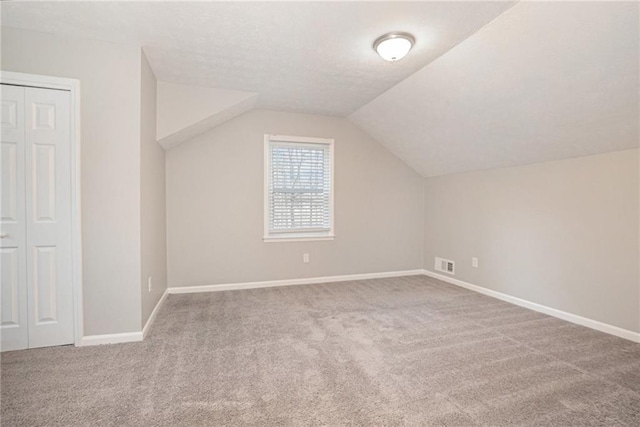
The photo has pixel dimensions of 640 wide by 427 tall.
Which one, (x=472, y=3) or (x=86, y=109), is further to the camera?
(x=86, y=109)

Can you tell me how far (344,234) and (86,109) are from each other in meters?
3.38

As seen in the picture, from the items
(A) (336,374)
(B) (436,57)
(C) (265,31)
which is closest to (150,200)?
(C) (265,31)

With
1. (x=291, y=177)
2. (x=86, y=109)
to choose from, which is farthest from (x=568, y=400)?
(x=86, y=109)

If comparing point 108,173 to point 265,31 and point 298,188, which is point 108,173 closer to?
point 265,31

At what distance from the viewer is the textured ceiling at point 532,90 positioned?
2.02 metres

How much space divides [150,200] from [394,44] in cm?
262

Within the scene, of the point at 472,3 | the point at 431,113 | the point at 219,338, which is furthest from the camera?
the point at 431,113

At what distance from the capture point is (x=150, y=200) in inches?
122

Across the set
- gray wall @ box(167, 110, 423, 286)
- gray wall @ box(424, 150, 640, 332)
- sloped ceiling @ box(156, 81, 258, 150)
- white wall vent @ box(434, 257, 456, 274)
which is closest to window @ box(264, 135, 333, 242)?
gray wall @ box(167, 110, 423, 286)

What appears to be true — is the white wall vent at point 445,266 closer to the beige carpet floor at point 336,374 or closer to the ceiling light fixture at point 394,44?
the beige carpet floor at point 336,374

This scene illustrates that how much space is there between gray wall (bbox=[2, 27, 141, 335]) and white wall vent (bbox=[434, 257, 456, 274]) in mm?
3994

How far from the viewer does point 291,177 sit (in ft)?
14.9

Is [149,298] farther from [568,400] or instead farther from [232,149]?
[568,400]

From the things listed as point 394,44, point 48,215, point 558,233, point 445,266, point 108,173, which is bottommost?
point 445,266
